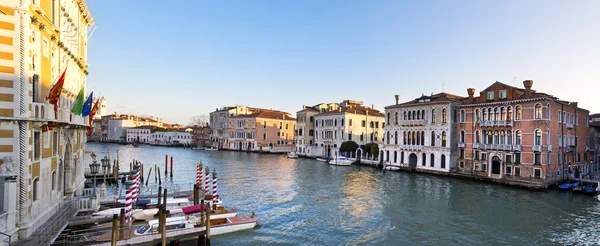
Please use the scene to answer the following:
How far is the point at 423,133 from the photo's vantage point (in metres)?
29.6

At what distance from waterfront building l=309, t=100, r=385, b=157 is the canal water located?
728 inches

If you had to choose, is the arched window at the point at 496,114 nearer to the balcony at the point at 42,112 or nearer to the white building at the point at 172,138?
the balcony at the point at 42,112

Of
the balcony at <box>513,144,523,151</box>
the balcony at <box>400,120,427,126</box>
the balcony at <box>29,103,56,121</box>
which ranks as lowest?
the balcony at <box>513,144,523,151</box>

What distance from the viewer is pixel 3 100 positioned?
7.56m

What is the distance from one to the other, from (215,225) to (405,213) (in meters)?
8.09

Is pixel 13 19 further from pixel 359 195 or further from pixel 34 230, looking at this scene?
pixel 359 195

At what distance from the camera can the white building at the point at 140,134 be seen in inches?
3448

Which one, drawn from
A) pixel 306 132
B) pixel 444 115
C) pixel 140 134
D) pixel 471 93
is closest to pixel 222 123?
pixel 306 132

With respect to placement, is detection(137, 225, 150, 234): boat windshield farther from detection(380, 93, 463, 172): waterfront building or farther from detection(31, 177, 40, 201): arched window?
detection(380, 93, 463, 172): waterfront building

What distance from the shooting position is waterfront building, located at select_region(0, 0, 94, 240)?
7.58 metres

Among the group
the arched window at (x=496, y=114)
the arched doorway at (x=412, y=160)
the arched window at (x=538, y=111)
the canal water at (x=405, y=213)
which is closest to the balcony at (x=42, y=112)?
the canal water at (x=405, y=213)

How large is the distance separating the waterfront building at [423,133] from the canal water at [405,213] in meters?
4.46

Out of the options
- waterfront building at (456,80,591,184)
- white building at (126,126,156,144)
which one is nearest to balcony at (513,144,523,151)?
waterfront building at (456,80,591,184)

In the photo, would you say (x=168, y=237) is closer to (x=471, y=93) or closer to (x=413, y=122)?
(x=471, y=93)
